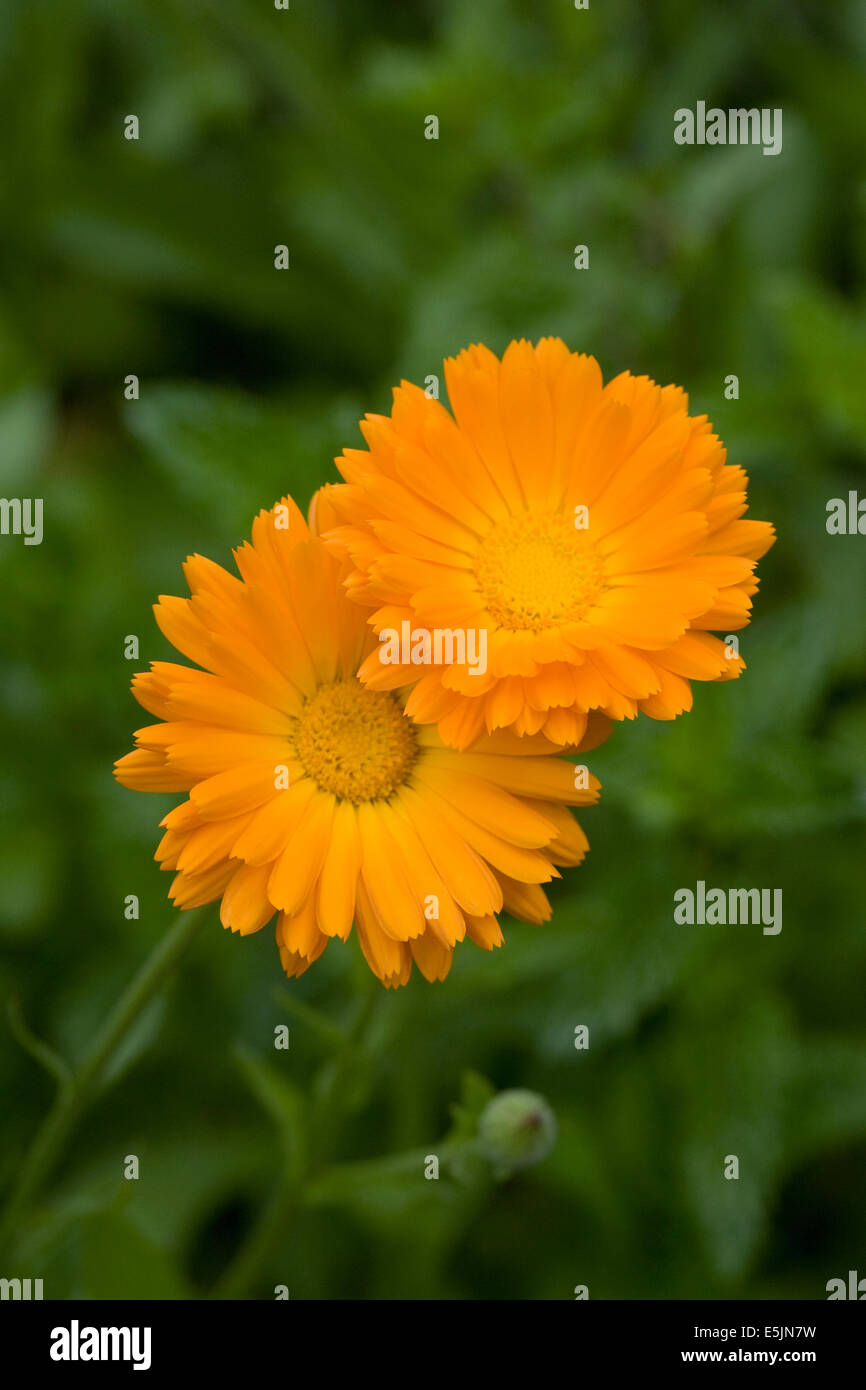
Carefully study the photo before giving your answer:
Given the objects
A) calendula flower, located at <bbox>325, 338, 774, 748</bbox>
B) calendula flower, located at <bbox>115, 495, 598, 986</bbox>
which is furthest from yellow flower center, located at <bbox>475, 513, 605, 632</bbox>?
calendula flower, located at <bbox>115, 495, 598, 986</bbox>

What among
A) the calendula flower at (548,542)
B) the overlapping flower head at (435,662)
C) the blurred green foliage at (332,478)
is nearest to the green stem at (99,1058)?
the blurred green foliage at (332,478)

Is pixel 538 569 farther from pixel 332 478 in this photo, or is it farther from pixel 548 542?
pixel 332 478

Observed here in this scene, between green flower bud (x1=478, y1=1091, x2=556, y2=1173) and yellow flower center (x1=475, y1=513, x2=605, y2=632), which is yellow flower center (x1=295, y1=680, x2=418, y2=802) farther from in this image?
green flower bud (x1=478, y1=1091, x2=556, y2=1173)

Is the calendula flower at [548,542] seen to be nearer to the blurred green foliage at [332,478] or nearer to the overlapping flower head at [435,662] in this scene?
the overlapping flower head at [435,662]

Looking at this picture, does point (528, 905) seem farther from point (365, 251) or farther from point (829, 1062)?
point (365, 251)

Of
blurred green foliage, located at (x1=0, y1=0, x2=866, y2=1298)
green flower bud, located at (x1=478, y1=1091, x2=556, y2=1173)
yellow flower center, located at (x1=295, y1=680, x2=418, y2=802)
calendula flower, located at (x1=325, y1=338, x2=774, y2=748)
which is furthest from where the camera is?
blurred green foliage, located at (x1=0, y1=0, x2=866, y2=1298)

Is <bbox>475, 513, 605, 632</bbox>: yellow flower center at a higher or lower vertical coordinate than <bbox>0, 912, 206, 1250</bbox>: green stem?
higher

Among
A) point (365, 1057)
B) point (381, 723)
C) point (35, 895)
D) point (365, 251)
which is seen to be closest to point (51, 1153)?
point (365, 1057)

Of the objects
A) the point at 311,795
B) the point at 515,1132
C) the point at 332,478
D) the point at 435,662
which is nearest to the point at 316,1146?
the point at 515,1132
